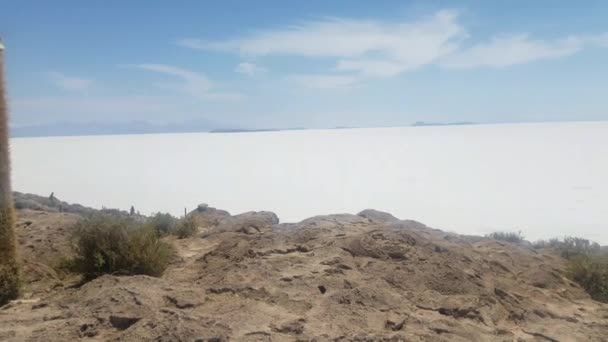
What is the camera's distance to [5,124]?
585 cm

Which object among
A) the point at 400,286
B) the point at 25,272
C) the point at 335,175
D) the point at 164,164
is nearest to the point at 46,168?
the point at 164,164

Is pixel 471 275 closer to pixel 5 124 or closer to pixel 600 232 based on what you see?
pixel 5 124

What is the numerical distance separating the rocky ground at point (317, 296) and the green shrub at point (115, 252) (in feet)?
0.82

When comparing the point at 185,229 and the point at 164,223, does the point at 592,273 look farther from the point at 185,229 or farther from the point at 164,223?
the point at 164,223

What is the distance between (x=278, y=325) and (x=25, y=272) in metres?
3.96

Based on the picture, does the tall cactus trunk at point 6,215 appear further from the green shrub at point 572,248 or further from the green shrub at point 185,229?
the green shrub at point 572,248

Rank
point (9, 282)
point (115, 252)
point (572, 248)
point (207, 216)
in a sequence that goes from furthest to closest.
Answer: point (207, 216), point (572, 248), point (115, 252), point (9, 282)

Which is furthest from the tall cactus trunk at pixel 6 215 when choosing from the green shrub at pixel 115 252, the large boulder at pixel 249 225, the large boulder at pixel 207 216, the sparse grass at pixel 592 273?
the sparse grass at pixel 592 273

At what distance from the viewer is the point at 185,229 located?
31.2ft

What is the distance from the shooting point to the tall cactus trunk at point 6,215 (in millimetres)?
5680

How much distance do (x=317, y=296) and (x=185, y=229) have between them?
4.83 m

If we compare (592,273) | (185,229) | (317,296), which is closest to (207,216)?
(185,229)

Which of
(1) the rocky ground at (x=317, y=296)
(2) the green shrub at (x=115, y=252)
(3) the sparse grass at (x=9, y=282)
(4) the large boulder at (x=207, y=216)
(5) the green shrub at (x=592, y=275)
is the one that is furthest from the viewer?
(4) the large boulder at (x=207, y=216)

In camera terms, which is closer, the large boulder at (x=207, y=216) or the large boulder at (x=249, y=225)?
the large boulder at (x=249, y=225)
